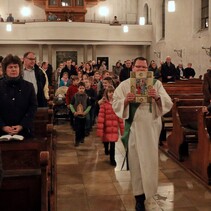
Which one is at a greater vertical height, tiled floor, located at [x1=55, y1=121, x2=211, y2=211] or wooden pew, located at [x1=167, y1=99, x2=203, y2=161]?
wooden pew, located at [x1=167, y1=99, x2=203, y2=161]

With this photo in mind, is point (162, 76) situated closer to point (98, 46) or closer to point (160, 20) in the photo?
point (160, 20)

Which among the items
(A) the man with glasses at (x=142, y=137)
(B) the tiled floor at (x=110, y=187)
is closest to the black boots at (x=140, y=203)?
(A) the man with glasses at (x=142, y=137)

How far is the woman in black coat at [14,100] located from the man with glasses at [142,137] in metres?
1.03

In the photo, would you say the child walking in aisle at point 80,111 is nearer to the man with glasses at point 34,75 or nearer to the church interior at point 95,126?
the church interior at point 95,126

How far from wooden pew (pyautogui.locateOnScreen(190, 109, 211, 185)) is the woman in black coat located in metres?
2.68

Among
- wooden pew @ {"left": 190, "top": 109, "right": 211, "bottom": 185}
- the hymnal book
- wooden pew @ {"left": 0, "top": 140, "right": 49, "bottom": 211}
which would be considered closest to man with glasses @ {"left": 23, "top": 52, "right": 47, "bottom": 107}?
the hymnal book

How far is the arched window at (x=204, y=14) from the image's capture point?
1711 centimetres

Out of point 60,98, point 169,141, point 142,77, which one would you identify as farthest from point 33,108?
point 60,98

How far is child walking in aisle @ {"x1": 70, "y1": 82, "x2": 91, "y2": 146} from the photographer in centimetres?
831

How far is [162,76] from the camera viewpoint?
13.5m

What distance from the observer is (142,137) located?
4465mm

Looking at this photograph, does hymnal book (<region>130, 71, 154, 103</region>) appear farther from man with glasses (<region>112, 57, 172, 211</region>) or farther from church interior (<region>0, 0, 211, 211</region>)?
church interior (<region>0, 0, 211, 211</region>)

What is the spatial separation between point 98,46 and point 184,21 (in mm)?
9002

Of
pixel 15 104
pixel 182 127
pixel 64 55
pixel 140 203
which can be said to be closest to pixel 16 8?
pixel 64 55
